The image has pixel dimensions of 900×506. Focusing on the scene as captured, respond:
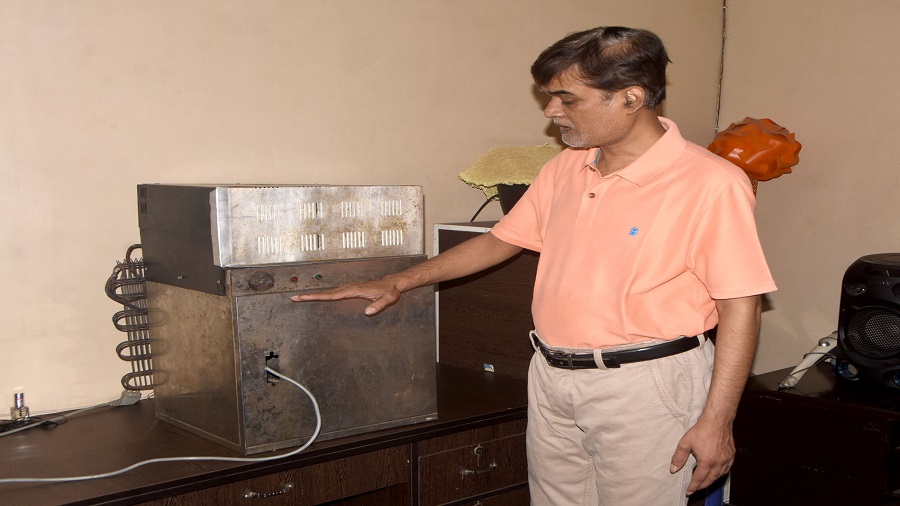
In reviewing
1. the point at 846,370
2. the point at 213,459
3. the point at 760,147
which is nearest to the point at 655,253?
the point at 213,459

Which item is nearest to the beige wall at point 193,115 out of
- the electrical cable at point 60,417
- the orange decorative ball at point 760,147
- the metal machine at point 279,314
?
the electrical cable at point 60,417

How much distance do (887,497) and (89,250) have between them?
84.8 inches

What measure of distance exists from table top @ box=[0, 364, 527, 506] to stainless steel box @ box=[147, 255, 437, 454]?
0.04 metres

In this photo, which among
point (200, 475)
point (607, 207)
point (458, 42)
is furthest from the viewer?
point (458, 42)

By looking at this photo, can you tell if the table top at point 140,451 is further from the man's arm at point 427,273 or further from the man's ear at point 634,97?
the man's ear at point 634,97

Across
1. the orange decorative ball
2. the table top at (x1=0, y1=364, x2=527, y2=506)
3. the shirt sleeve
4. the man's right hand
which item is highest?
the orange decorative ball

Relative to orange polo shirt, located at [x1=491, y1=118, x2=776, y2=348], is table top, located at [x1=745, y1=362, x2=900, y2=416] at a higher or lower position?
lower

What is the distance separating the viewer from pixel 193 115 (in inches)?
80.1

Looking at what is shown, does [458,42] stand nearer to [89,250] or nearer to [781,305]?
[89,250]

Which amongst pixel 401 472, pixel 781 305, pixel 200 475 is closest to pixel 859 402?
pixel 781 305

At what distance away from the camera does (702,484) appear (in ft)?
5.11

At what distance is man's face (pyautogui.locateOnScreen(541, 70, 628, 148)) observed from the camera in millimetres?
1596

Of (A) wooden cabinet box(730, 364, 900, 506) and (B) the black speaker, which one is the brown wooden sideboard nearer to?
(A) wooden cabinet box(730, 364, 900, 506)

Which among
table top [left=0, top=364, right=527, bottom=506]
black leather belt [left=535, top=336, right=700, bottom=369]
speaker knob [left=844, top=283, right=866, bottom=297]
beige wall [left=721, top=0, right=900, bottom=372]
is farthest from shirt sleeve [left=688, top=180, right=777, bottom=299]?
beige wall [left=721, top=0, right=900, bottom=372]
